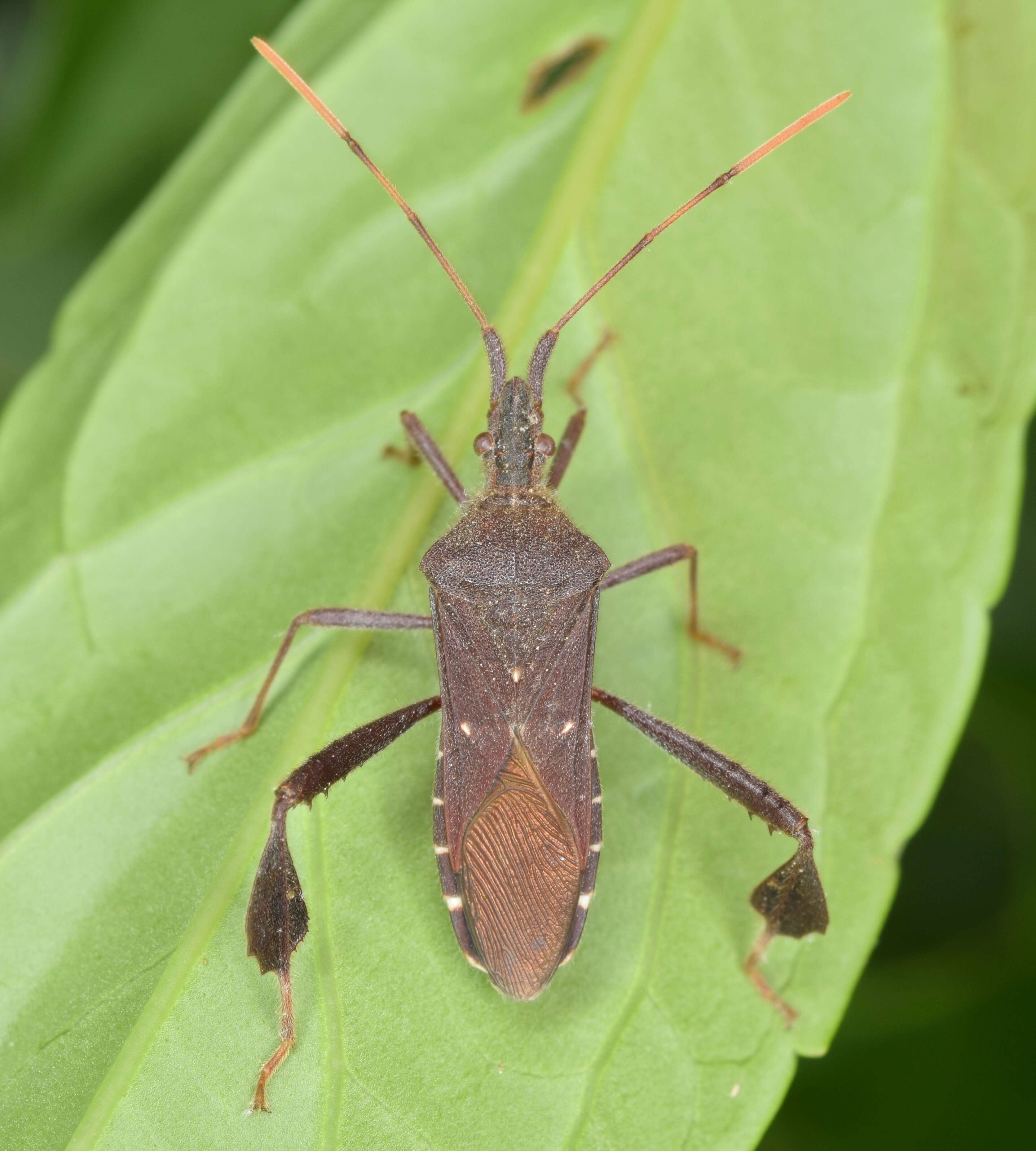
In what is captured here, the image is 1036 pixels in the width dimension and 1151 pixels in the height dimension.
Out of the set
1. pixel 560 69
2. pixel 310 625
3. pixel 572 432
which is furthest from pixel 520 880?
pixel 560 69

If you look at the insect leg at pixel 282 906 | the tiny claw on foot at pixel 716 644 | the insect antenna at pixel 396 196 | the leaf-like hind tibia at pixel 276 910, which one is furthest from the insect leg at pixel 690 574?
the leaf-like hind tibia at pixel 276 910

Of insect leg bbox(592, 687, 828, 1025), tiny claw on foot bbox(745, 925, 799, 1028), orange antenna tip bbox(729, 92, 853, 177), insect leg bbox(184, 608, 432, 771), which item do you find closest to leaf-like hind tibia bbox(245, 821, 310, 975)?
insect leg bbox(184, 608, 432, 771)

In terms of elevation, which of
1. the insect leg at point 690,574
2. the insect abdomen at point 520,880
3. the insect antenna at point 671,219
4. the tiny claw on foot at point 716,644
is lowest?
the insect abdomen at point 520,880

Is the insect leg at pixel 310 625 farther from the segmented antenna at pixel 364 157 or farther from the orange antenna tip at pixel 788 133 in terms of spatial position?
the orange antenna tip at pixel 788 133

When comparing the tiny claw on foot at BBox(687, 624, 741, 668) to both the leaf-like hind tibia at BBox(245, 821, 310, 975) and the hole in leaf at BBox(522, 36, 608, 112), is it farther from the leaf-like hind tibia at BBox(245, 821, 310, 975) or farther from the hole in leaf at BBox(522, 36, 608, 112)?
the hole in leaf at BBox(522, 36, 608, 112)

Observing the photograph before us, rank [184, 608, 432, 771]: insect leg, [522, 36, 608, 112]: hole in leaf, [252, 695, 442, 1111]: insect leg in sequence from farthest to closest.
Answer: [522, 36, 608, 112]: hole in leaf, [184, 608, 432, 771]: insect leg, [252, 695, 442, 1111]: insect leg

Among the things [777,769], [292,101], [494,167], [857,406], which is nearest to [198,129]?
[292,101]
